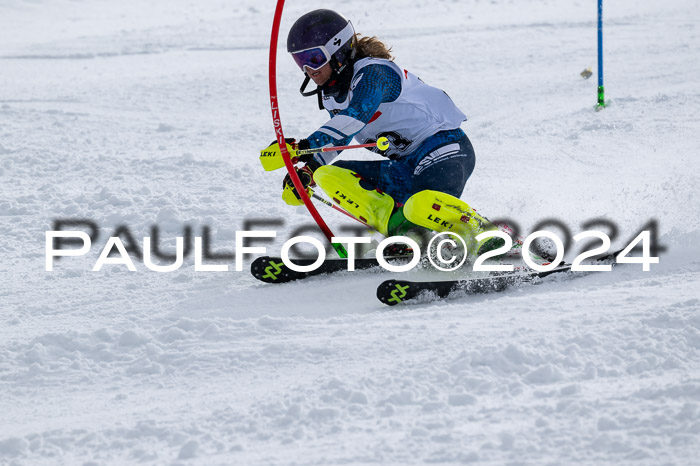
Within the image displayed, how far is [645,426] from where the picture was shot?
9.36 feet

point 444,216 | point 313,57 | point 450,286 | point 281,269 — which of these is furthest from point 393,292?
point 313,57

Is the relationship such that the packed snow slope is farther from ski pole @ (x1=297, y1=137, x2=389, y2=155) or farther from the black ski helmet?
the black ski helmet

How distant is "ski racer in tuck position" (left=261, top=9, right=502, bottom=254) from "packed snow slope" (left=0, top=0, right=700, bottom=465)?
48 centimetres

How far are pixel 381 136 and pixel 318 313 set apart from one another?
4.14ft

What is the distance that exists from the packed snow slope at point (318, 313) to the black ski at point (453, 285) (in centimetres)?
7

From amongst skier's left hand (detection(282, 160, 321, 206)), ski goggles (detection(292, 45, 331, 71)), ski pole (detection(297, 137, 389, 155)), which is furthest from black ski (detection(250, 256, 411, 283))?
ski goggles (detection(292, 45, 331, 71))

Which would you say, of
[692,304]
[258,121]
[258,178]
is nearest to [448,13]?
[258,121]

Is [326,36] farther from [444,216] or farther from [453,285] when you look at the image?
[453,285]

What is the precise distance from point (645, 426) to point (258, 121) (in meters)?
7.14

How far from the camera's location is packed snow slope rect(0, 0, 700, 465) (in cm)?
296

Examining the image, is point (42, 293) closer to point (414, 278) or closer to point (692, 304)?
point (414, 278)

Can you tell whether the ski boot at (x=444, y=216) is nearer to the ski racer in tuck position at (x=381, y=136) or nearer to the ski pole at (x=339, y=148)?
the ski racer in tuck position at (x=381, y=136)

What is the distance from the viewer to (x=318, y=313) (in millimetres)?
4332

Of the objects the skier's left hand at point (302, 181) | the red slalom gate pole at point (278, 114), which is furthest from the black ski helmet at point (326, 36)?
the skier's left hand at point (302, 181)
